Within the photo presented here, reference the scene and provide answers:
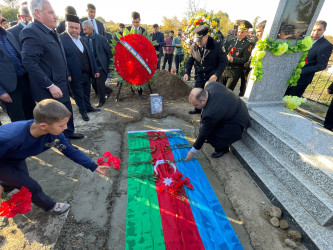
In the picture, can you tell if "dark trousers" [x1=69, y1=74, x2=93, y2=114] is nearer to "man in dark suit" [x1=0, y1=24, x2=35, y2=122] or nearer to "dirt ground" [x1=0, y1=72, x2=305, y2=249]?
"dirt ground" [x1=0, y1=72, x2=305, y2=249]

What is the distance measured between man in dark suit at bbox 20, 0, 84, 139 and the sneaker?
1701mm

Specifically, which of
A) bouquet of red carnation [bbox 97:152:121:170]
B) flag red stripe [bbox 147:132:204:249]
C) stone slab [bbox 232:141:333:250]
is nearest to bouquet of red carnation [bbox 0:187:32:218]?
bouquet of red carnation [bbox 97:152:121:170]

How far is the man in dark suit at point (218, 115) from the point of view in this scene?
283cm

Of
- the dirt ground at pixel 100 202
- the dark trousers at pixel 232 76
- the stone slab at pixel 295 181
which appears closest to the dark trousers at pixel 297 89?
the dark trousers at pixel 232 76

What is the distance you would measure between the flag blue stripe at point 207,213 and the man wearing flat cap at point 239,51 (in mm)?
2917

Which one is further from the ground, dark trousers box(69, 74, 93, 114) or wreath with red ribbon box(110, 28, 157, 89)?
wreath with red ribbon box(110, 28, 157, 89)

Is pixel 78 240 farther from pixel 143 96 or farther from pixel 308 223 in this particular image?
pixel 143 96

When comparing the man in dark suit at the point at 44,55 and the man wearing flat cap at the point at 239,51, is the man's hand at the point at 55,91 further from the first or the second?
the man wearing flat cap at the point at 239,51

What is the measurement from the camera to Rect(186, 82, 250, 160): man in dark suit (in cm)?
283

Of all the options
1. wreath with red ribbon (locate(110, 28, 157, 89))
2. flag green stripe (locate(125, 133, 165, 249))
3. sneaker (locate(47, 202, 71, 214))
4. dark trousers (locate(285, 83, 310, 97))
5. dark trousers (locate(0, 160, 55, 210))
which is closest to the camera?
dark trousers (locate(0, 160, 55, 210))

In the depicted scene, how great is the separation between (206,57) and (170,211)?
3465mm

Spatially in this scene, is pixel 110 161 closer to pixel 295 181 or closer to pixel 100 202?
pixel 100 202

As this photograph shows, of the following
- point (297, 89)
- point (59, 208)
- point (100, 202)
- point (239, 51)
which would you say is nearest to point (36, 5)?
point (59, 208)

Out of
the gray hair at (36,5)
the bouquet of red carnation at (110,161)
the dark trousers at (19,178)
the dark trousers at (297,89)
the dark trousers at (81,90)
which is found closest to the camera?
the dark trousers at (19,178)
